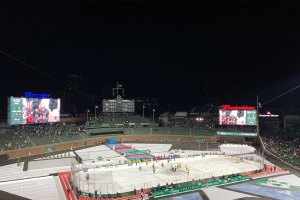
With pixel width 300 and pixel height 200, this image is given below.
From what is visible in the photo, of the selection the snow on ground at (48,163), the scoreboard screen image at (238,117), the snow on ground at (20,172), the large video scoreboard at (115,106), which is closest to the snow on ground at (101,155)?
the snow on ground at (48,163)

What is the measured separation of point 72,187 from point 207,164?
23554 millimetres

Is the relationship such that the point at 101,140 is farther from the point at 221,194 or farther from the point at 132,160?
the point at 221,194

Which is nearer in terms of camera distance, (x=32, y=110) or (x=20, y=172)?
(x=20, y=172)

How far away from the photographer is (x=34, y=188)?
3216 centimetres

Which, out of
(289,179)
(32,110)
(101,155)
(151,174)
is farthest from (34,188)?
(289,179)

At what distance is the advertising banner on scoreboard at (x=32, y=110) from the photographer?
54862mm

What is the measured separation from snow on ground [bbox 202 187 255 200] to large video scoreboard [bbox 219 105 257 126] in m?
39.0

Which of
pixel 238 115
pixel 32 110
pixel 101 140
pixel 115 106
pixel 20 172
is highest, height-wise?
pixel 115 106

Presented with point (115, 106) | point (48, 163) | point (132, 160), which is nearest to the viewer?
point (48, 163)

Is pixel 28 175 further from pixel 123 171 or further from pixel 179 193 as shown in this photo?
pixel 179 193

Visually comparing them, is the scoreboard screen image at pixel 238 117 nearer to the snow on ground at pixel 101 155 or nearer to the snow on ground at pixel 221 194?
the snow on ground at pixel 101 155

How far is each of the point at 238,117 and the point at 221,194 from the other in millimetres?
41232

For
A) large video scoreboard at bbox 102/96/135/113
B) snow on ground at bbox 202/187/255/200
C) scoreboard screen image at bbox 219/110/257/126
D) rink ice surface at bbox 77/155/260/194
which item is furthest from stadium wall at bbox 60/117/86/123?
snow on ground at bbox 202/187/255/200

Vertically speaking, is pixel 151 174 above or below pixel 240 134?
below
